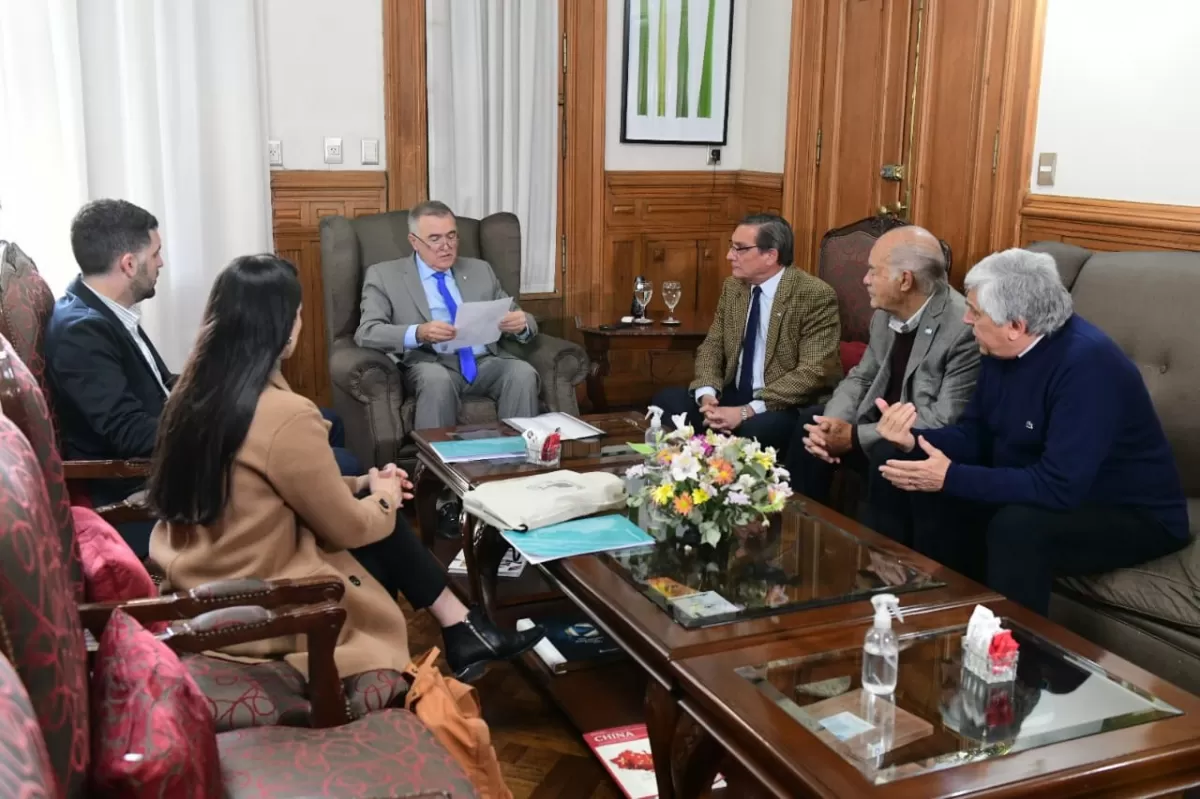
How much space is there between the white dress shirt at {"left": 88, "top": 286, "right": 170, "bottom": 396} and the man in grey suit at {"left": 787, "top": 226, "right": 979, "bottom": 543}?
1.79 metres

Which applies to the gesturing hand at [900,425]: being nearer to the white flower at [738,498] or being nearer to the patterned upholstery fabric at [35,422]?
the white flower at [738,498]

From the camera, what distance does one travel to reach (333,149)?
14.7 ft

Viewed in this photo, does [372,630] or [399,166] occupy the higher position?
[399,166]

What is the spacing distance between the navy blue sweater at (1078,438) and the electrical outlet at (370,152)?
287 cm

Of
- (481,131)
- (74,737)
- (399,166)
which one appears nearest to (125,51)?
(399,166)

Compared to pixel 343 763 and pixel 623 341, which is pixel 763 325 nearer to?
pixel 623 341

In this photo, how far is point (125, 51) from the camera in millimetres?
3910

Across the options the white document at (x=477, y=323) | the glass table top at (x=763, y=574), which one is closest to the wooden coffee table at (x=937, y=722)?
the glass table top at (x=763, y=574)

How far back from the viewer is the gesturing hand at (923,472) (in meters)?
2.56

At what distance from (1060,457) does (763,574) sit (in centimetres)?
75

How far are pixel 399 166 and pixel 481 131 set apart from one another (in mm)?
387

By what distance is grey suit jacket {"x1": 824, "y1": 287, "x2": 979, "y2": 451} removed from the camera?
2994 millimetres

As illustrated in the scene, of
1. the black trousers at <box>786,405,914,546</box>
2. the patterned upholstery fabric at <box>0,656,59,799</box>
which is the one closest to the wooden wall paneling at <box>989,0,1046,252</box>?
the black trousers at <box>786,405,914,546</box>

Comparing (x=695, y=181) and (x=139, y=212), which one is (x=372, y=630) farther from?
(x=695, y=181)
